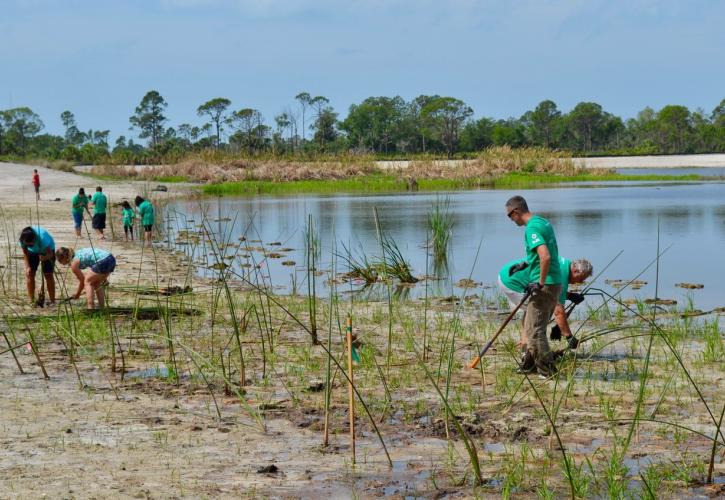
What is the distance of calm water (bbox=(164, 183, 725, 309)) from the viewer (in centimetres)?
1848

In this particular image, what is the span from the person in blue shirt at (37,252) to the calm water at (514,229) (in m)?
2.04

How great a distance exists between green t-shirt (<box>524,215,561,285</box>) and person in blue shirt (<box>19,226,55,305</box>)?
6.06 m

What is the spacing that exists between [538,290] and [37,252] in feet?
21.6

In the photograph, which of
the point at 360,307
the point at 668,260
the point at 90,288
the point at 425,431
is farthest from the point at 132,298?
the point at 668,260

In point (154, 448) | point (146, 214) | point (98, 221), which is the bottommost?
point (154, 448)

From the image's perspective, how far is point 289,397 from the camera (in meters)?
7.48

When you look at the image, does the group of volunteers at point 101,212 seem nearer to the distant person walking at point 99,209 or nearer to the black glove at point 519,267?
the distant person walking at point 99,209

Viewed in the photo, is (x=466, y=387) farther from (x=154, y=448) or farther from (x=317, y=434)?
(x=154, y=448)

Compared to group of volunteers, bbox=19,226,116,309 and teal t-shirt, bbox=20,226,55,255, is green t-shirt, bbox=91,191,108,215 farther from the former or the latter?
teal t-shirt, bbox=20,226,55,255

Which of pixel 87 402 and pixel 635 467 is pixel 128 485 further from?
pixel 635 467

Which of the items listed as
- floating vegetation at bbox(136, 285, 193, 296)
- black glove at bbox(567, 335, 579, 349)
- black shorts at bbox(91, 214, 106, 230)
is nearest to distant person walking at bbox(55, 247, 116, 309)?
floating vegetation at bbox(136, 285, 193, 296)

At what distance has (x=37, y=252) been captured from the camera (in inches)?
443

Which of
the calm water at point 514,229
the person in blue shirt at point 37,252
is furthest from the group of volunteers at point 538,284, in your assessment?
the person in blue shirt at point 37,252

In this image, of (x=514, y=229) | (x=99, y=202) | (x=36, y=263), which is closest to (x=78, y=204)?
(x=99, y=202)
